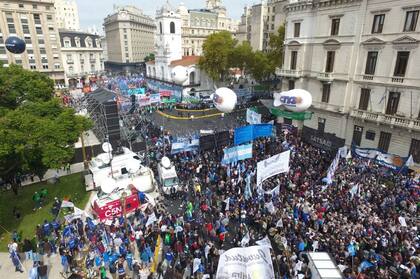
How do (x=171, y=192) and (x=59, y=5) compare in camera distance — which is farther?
(x=59, y=5)

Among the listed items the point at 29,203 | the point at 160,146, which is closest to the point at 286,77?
the point at 160,146

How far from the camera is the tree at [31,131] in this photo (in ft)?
54.9

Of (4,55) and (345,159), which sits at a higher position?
(4,55)

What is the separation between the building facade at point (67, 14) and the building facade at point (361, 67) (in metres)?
153

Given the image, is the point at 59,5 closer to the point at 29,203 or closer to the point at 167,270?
the point at 29,203

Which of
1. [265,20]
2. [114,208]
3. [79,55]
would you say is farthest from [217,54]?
[79,55]

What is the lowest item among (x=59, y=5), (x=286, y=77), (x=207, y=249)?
(x=207, y=249)

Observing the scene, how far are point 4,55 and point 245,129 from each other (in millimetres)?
66709

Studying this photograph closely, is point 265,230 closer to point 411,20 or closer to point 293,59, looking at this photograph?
point 411,20

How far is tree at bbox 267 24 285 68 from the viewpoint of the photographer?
48438 mm

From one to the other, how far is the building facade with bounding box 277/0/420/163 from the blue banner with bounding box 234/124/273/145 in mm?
10470

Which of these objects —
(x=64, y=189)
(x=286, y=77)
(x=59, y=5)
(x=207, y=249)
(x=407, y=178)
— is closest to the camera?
(x=207, y=249)

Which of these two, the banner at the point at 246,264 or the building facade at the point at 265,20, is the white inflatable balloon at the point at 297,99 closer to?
the banner at the point at 246,264

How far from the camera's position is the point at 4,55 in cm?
6362
